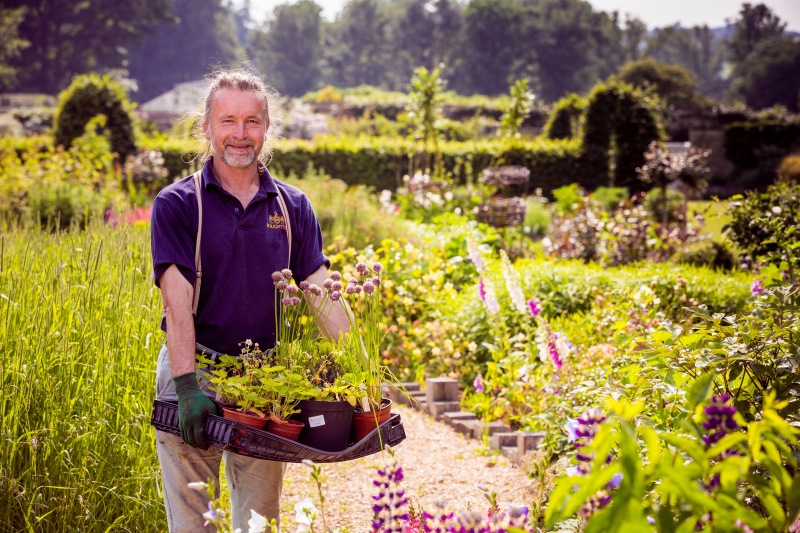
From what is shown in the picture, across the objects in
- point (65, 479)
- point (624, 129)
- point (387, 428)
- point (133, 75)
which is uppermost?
point (133, 75)

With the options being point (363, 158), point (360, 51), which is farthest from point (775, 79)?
point (363, 158)

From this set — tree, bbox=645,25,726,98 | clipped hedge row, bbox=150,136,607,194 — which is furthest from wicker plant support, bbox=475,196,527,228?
tree, bbox=645,25,726,98

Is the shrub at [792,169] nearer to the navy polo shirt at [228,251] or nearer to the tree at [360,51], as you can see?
the navy polo shirt at [228,251]

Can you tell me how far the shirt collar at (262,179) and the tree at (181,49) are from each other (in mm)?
62711

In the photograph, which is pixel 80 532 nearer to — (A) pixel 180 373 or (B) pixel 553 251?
(A) pixel 180 373

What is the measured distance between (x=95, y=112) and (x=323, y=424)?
44.0 feet

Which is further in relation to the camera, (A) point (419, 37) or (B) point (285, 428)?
(A) point (419, 37)

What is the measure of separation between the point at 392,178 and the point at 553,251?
7.56 meters

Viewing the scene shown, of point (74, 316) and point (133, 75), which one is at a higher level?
point (133, 75)

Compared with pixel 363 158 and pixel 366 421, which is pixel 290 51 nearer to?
pixel 363 158

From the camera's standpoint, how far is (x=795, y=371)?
184 centimetres

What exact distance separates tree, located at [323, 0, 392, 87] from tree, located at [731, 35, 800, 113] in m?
34.2

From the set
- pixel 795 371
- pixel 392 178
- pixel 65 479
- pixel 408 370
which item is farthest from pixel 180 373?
pixel 392 178

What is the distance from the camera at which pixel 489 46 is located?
67312 mm
